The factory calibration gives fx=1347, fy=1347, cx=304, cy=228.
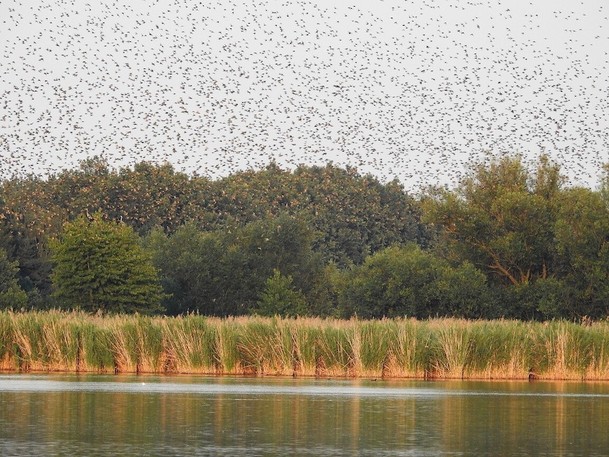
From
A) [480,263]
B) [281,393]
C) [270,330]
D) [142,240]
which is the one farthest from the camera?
[142,240]

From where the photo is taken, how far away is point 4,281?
6900 centimetres

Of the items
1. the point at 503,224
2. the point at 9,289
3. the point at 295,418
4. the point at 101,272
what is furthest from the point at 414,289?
the point at 295,418

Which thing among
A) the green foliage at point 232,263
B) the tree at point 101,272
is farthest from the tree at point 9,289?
the green foliage at point 232,263

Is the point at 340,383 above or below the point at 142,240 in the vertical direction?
below

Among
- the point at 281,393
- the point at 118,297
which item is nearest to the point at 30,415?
the point at 281,393

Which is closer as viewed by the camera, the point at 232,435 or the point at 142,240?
the point at 232,435

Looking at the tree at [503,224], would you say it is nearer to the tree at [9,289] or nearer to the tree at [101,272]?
the tree at [101,272]

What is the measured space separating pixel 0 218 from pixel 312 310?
769 inches

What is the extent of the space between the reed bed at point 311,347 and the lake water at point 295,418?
1896 mm

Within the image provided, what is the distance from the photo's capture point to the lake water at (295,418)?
60.4 ft

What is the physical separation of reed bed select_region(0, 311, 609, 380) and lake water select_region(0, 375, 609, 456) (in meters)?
1.90

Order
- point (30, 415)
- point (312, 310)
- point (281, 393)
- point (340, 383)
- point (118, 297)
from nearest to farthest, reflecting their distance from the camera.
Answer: point (30, 415)
point (281, 393)
point (340, 383)
point (118, 297)
point (312, 310)

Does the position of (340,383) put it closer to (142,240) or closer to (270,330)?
(270,330)

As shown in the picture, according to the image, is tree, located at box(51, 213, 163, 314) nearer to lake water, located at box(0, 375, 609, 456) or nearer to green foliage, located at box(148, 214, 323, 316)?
green foliage, located at box(148, 214, 323, 316)
